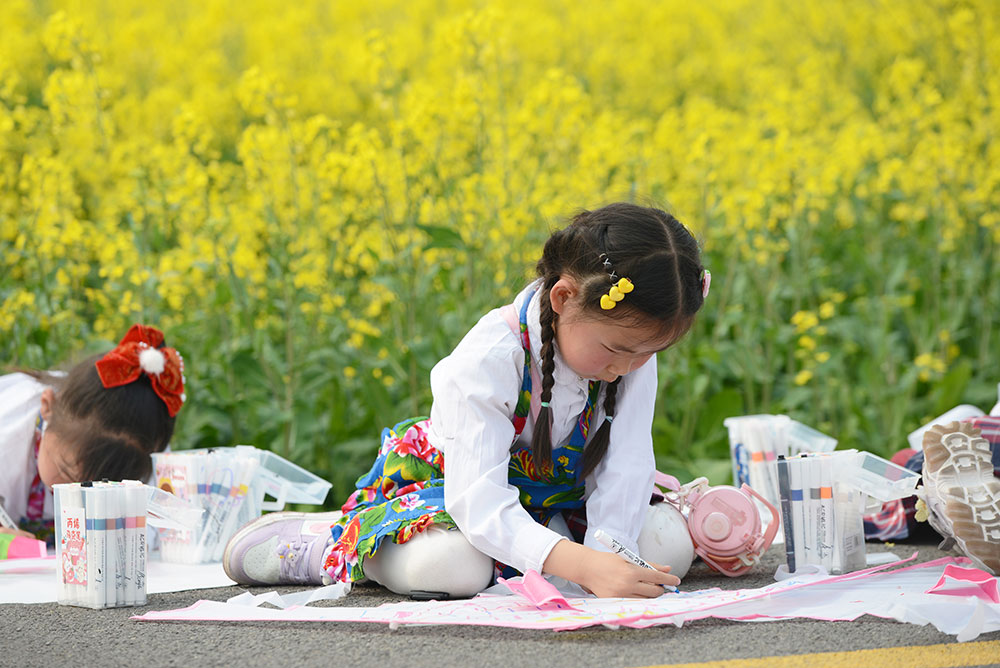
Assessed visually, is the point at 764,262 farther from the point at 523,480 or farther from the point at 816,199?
the point at 523,480

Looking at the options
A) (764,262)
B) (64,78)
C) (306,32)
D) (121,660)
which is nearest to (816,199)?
(764,262)

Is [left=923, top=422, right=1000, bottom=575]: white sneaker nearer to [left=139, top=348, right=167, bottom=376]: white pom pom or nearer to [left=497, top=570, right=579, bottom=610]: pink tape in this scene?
[left=497, top=570, right=579, bottom=610]: pink tape

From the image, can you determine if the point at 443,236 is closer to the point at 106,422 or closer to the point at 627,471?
the point at 106,422

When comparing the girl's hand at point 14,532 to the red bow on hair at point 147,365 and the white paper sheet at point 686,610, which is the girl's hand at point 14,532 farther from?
the white paper sheet at point 686,610

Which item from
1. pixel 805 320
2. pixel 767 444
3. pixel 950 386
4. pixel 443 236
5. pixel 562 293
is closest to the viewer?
pixel 562 293

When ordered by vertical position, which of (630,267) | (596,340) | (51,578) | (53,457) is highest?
(630,267)

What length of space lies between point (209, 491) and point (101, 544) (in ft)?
2.45

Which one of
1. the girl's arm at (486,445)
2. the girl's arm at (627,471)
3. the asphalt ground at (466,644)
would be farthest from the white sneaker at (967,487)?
the girl's arm at (486,445)

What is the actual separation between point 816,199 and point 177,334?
7.88 ft

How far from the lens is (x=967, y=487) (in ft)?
7.16

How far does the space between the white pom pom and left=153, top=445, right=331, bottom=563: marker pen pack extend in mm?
243

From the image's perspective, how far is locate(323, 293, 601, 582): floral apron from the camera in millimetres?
2238

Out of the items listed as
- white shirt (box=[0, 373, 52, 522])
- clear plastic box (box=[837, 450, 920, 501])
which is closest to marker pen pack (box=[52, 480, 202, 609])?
white shirt (box=[0, 373, 52, 522])

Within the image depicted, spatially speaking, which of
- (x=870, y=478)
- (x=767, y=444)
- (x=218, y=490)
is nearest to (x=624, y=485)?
(x=870, y=478)
